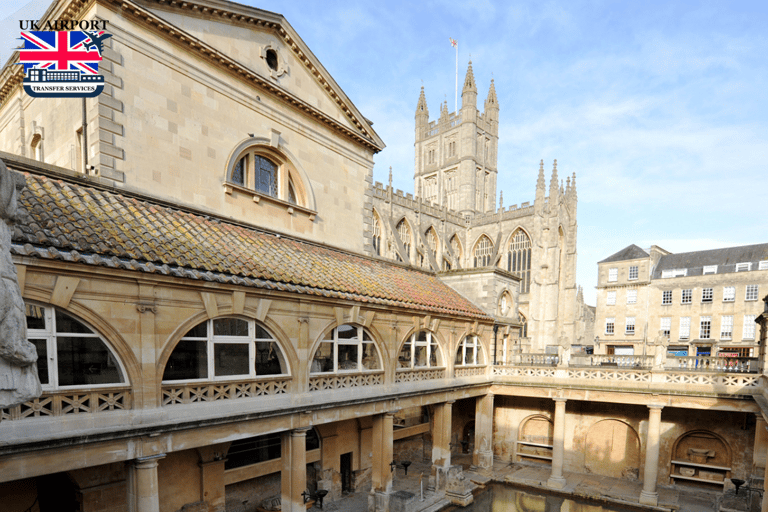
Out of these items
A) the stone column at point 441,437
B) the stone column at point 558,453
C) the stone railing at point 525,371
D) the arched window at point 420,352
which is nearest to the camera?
the arched window at point 420,352

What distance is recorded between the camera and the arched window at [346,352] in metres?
14.2

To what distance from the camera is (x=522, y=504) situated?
1870cm

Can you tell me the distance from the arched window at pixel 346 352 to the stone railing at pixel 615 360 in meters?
11.7

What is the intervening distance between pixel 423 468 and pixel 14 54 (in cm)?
2549

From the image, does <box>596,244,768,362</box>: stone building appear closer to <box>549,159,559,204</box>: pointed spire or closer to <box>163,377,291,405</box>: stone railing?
<box>549,159,559,204</box>: pointed spire

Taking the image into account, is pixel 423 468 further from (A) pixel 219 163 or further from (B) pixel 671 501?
(A) pixel 219 163

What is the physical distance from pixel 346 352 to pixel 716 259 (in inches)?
1649

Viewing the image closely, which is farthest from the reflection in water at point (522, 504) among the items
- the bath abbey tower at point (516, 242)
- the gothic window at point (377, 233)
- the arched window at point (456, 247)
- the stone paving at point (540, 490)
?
the arched window at point (456, 247)

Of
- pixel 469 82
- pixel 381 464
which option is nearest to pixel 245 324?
pixel 381 464

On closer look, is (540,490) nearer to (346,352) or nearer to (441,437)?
(441,437)

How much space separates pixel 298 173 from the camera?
1730 centimetres

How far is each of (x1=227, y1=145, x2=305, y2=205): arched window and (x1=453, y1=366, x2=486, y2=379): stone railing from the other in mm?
11070

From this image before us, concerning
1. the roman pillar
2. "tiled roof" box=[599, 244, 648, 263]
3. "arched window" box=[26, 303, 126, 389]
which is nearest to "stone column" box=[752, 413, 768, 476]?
the roman pillar

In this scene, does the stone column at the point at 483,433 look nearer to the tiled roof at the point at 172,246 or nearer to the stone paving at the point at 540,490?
the stone paving at the point at 540,490
